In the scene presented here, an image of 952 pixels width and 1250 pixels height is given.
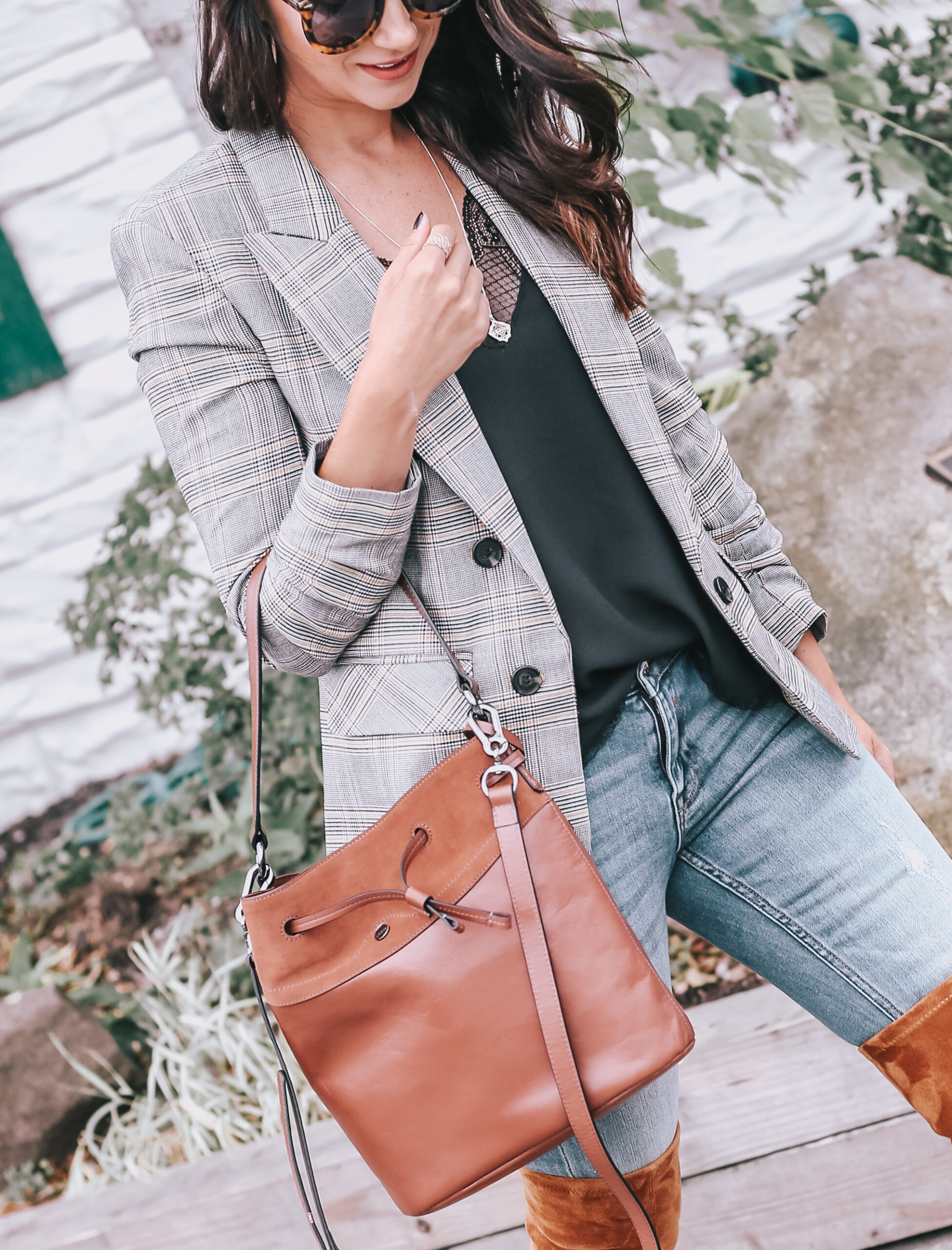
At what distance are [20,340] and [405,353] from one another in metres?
1.99

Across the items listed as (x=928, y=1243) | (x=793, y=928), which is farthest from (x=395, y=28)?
(x=928, y=1243)

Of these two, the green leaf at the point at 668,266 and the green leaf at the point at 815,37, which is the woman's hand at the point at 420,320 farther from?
the green leaf at the point at 815,37

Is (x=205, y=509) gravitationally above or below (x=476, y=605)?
above

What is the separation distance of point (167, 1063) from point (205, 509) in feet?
6.28

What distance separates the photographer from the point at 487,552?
41.3 inches

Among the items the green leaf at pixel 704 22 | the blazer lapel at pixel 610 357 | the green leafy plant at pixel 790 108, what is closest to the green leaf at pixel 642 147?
the green leafy plant at pixel 790 108

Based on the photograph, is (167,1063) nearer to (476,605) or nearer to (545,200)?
(476,605)

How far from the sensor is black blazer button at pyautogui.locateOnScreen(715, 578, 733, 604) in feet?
3.77

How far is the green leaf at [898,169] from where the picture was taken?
93.3 inches

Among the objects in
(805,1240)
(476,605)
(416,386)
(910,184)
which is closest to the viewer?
(416,386)

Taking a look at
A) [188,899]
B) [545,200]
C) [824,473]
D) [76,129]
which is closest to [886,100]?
[824,473]

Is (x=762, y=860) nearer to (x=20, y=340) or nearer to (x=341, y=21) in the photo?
→ (x=341, y=21)

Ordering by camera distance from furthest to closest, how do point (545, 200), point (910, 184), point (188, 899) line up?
point (188, 899), point (910, 184), point (545, 200)

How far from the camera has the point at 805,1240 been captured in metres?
1.50
